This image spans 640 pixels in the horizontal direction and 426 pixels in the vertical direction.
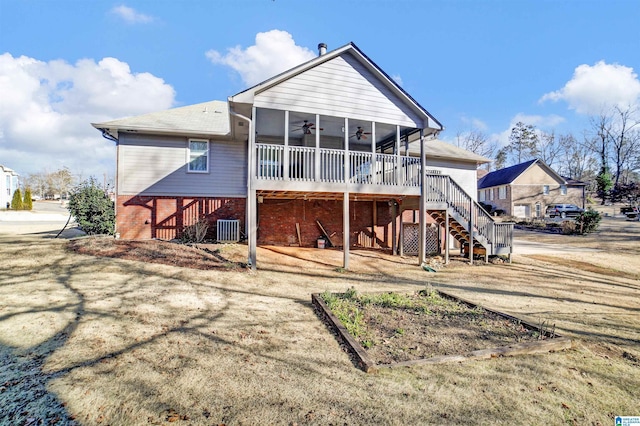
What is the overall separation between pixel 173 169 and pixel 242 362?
11.1 meters

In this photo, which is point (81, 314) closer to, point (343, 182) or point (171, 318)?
point (171, 318)

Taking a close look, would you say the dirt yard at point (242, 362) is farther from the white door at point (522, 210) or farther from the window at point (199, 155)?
the white door at point (522, 210)

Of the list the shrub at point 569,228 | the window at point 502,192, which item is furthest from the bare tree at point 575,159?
the shrub at point 569,228

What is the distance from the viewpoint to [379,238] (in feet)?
48.4

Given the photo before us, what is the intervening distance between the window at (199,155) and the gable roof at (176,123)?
53cm

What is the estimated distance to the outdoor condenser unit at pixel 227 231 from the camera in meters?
12.5

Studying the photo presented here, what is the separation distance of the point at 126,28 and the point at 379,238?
1494cm

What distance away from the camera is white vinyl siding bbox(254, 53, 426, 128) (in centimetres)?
983

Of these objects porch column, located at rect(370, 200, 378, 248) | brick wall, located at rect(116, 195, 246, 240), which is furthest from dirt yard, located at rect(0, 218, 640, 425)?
porch column, located at rect(370, 200, 378, 248)

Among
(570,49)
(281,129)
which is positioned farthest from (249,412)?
(570,49)

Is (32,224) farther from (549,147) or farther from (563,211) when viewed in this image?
(549,147)

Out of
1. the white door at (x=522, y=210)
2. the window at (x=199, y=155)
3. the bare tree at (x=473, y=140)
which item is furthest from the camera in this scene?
the bare tree at (x=473, y=140)

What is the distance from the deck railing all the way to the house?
0.04 meters

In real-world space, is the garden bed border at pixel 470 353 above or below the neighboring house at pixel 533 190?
below
